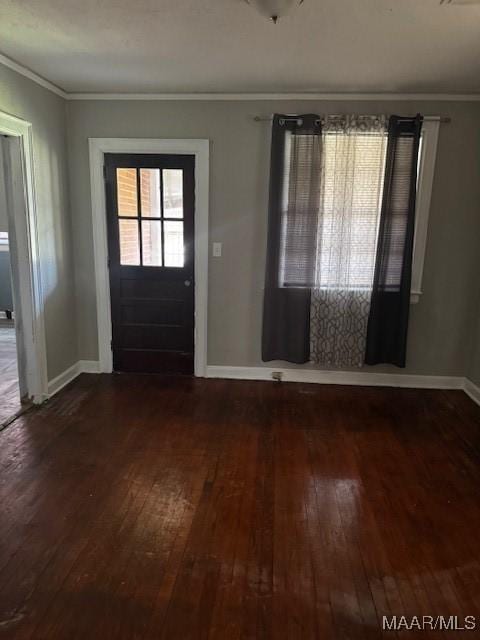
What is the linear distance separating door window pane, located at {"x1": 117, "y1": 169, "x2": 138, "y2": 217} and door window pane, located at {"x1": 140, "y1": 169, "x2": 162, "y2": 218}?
6 cm

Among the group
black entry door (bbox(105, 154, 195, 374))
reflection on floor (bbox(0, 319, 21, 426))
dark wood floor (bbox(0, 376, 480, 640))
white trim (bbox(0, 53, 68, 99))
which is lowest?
dark wood floor (bbox(0, 376, 480, 640))

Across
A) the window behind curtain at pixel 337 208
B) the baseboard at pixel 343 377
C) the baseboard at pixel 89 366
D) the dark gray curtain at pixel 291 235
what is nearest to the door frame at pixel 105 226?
the baseboard at pixel 89 366

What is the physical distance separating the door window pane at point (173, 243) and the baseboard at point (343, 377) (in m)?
1.04

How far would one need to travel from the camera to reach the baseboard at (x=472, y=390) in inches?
141

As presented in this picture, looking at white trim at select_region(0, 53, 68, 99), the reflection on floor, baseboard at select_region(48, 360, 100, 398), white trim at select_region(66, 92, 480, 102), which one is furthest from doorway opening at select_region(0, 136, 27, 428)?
white trim at select_region(66, 92, 480, 102)

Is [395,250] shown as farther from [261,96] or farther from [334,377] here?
[261,96]

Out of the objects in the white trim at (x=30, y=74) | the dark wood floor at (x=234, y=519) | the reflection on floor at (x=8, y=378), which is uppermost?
the white trim at (x=30, y=74)

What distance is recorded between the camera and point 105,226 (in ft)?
12.3

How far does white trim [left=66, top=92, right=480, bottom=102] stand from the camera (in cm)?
334

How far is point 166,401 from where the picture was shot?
349 cm

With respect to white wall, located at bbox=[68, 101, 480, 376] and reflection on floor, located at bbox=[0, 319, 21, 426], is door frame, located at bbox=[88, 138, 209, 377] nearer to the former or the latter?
white wall, located at bbox=[68, 101, 480, 376]

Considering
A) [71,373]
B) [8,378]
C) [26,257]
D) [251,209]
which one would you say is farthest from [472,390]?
[8,378]

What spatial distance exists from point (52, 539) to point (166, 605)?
2.22 ft

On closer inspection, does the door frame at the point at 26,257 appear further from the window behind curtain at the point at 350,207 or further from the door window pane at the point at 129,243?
the window behind curtain at the point at 350,207
